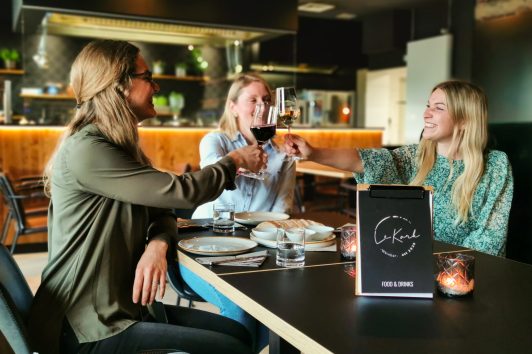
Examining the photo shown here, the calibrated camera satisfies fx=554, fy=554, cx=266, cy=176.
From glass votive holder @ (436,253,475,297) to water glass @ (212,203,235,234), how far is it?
85cm

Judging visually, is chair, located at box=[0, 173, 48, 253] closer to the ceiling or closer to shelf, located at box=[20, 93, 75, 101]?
shelf, located at box=[20, 93, 75, 101]

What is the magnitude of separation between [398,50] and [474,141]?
7549 millimetres

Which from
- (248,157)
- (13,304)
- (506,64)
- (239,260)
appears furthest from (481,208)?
(506,64)

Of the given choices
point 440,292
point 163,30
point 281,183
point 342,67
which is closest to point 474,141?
point 281,183

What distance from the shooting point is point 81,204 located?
148 cm

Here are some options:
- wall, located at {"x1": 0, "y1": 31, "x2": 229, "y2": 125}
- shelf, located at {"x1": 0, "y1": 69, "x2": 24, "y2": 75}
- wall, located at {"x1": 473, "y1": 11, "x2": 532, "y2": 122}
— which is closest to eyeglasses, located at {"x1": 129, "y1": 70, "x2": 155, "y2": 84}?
wall, located at {"x1": 473, "y1": 11, "x2": 532, "y2": 122}

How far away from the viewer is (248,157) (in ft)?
5.66

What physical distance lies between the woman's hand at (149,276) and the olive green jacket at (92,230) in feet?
0.16

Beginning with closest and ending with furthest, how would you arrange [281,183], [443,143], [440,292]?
1. [440,292]
2. [443,143]
3. [281,183]

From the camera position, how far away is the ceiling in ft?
27.8

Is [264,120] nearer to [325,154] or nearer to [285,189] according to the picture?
[325,154]

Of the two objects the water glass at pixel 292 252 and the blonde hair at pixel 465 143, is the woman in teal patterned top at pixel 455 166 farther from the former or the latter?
the water glass at pixel 292 252

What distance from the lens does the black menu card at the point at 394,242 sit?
121cm

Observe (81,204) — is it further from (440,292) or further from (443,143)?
(443,143)
